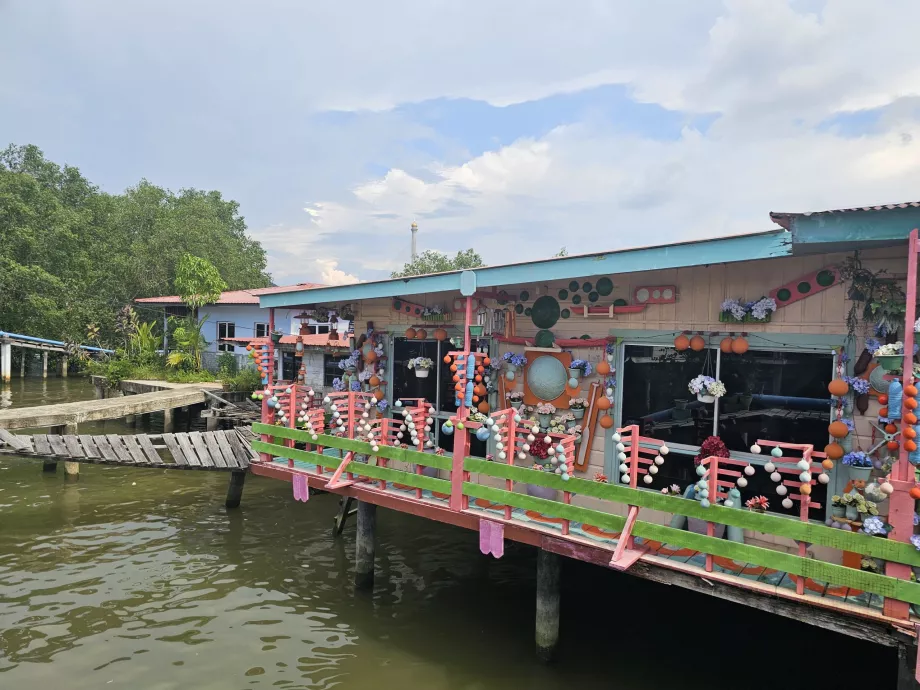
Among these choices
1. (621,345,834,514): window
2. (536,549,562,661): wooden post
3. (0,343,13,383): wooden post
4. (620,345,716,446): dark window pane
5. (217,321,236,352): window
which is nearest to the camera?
(621,345,834,514): window

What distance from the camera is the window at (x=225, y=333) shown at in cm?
2870

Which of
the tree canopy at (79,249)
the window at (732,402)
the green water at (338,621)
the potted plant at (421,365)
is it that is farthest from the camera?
the tree canopy at (79,249)

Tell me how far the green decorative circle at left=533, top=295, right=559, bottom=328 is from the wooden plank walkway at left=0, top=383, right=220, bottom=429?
38.4ft

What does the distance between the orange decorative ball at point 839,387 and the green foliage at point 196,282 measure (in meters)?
25.0

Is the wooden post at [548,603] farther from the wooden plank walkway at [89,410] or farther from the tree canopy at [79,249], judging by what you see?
the tree canopy at [79,249]

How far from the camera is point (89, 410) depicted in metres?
15.0

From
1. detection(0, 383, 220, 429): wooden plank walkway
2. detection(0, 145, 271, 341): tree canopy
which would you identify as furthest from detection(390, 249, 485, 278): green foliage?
detection(0, 383, 220, 429): wooden plank walkway

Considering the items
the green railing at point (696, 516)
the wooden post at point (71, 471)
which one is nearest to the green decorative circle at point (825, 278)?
Result: the green railing at point (696, 516)

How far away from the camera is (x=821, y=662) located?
22.3 ft

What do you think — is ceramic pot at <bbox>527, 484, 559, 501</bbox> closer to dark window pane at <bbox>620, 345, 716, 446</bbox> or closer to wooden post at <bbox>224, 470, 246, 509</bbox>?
dark window pane at <bbox>620, 345, 716, 446</bbox>

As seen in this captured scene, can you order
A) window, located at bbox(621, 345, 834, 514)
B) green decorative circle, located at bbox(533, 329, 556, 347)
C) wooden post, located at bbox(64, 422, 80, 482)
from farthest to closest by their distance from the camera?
wooden post, located at bbox(64, 422, 80, 482) < green decorative circle, located at bbox(533, 329, 556, 347) < window, located at bbox(621, 345, 834, 514)

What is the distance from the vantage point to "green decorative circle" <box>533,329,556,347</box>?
8508 millimetres

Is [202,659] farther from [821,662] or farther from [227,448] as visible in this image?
[821,662]

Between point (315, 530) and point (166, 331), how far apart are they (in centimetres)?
2206
